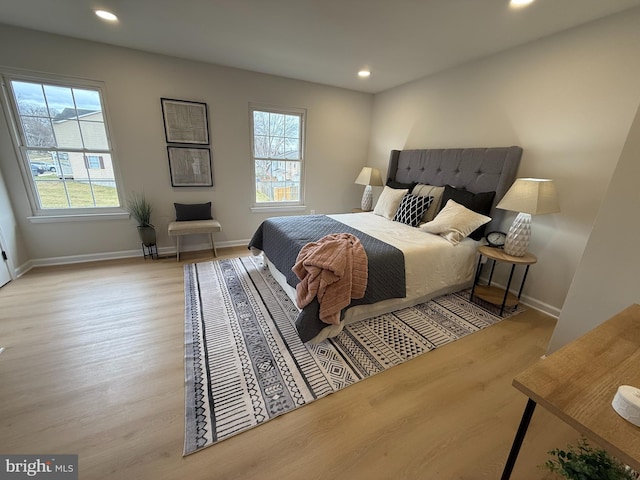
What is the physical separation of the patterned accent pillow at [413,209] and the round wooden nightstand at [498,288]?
72 centimetres

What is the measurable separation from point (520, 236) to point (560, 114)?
3.63 feet

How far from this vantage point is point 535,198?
197 cm

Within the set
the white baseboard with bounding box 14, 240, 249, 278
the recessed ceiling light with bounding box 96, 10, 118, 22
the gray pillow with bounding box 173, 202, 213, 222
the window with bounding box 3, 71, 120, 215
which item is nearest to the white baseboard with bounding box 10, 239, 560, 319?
the white baseboard with bounding box 14, 240, 249, 278

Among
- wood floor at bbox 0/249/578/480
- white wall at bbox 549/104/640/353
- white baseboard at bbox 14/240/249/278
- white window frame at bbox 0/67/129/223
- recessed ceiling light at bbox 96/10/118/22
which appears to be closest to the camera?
wood floor at bbox 0/249/578/480

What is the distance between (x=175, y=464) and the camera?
112 cm

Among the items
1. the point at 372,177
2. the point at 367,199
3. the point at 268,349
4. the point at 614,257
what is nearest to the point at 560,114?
the point at 614,257

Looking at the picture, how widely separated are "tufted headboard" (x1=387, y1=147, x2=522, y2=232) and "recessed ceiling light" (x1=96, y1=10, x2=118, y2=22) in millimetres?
3404

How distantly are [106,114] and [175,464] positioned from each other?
3.54 metres

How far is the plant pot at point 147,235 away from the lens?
10.4 ft

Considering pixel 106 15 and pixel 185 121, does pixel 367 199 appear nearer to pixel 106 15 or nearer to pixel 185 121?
pixel 185 121

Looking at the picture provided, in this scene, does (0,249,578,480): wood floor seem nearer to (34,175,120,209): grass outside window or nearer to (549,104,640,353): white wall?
(549,104,640,353): white wall

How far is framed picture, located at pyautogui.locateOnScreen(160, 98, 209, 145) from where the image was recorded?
312 centimetres

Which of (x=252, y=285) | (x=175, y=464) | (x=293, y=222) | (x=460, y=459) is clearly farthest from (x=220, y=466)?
(x=293, y=222)

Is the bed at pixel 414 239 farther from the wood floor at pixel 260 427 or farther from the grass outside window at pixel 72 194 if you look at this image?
the grass outside window at pixel 72 194
